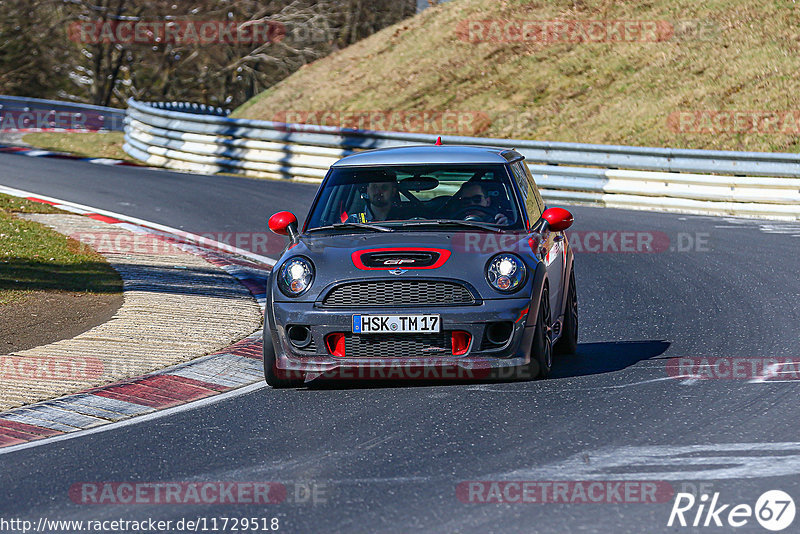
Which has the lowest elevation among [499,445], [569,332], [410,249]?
[499,445]

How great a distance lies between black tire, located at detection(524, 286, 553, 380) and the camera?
7637mm

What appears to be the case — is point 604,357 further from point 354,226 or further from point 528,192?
point 354,226

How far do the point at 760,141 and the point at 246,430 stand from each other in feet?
61.4

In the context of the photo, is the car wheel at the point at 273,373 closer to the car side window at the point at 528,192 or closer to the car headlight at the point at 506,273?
the car headlight at the point at 506,273

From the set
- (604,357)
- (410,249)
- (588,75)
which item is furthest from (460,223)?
(588,75)

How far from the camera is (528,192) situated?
902 cm

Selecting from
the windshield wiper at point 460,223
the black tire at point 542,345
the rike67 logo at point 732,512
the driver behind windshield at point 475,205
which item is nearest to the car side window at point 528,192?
the driver behind windshield at point 475,205

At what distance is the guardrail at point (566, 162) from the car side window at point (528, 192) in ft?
31.7

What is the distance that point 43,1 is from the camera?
1934 inches

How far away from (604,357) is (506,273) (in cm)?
156

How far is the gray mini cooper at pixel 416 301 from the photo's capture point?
24.4 feet

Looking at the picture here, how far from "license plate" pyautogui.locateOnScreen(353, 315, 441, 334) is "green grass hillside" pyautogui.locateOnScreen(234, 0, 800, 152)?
56.4ft

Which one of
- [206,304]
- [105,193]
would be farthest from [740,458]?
[105,193]

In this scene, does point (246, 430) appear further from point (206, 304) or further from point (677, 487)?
point (206, 304)
